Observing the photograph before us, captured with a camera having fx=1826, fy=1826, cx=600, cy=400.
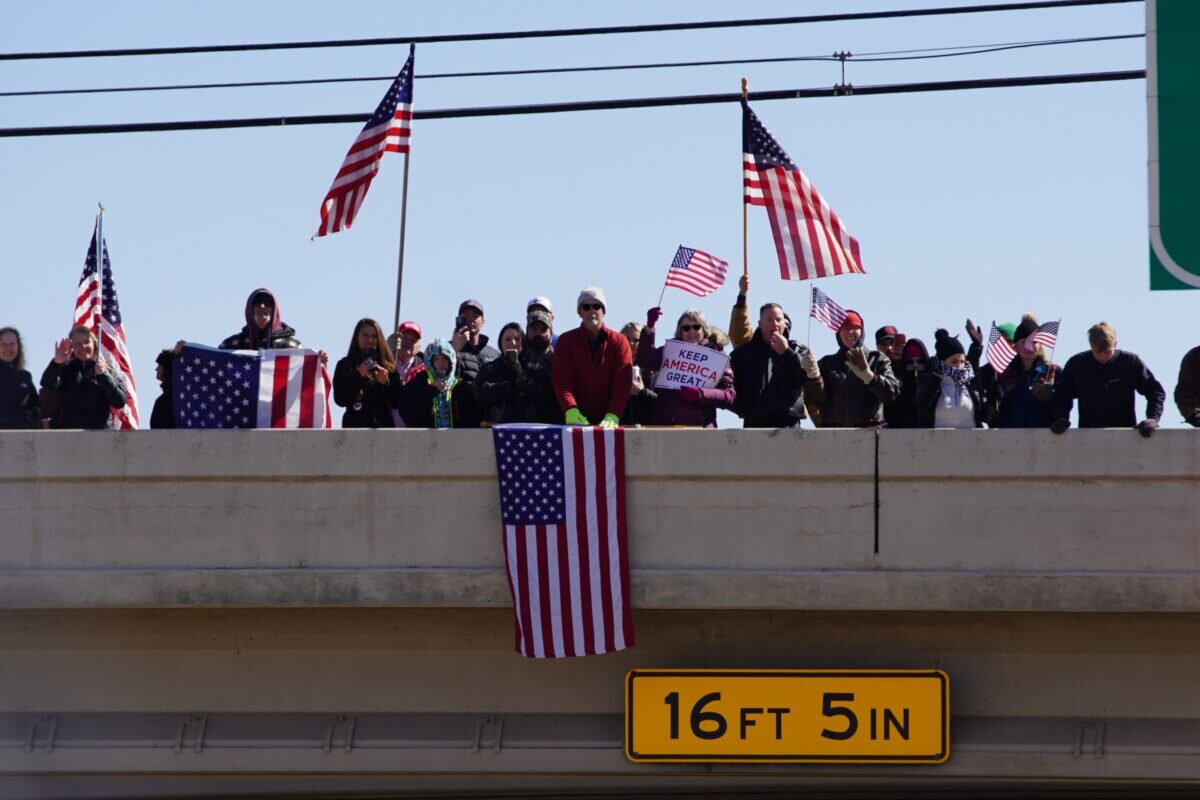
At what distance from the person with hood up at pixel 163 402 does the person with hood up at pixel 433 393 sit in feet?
5.58

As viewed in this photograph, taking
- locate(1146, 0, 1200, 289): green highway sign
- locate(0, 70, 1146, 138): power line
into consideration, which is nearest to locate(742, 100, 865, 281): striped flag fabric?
locate(0, 70, 1146, 138): power line

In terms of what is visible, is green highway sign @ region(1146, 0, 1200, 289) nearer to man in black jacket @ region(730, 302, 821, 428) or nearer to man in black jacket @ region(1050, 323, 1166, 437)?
man in black jacket @ region(1050, 323, 1166, 437)

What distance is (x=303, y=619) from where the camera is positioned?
1205 centimetres

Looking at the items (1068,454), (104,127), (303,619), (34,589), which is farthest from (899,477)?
(104,127)

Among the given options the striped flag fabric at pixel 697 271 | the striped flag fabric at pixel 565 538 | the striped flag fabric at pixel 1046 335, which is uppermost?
the striped flag fabric at pixel 697 271

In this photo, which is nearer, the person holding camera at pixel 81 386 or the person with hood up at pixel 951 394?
the person with hood up at pixel 951 394

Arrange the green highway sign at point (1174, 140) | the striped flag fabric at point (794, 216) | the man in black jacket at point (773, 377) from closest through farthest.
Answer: the green highway sign at point (1174, 140) → the man in black jacket at point (773, 377) → the striped flag fabric at point (794, 216)

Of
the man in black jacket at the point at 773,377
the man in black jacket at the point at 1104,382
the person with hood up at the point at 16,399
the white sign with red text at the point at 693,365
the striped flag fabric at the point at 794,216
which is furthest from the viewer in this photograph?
the striped flag fabric at the point at 794,216

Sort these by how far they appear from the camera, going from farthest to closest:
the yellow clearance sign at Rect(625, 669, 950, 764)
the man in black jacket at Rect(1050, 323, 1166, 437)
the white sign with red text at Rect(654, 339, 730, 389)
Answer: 1. the white sign with red text at Rect(654, 339, 730, 389)
2. the man in black jacket at Rect(1050, 323, 1166, 437)
3. the yellow clearance sign at Rect(625, 669, 950, 764)

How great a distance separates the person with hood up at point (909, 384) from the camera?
1290 cm

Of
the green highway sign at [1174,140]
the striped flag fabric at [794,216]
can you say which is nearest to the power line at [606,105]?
the striped flag fabric at [794,216]

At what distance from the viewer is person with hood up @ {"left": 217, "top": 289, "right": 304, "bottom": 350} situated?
1284cm

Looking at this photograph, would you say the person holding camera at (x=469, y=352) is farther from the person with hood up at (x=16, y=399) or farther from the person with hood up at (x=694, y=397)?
the person with hood up at (x=16, y=399)

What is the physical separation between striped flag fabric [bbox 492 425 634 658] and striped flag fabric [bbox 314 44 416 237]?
→ 366cm
